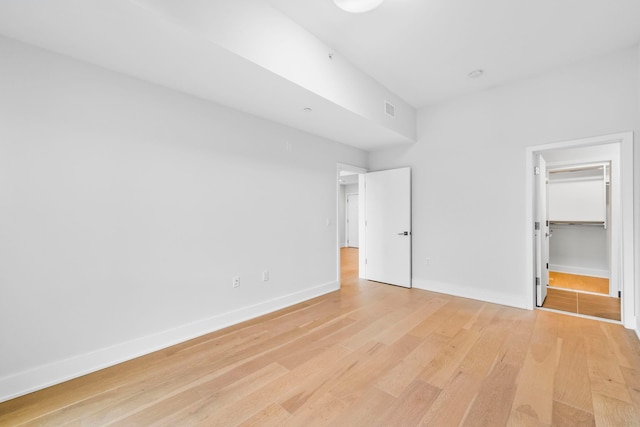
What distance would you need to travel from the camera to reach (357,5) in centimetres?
207

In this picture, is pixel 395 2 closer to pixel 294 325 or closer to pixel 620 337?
pixel 294 325

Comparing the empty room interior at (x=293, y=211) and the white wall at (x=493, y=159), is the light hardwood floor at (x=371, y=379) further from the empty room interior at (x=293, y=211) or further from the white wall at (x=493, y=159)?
the white wall at (x=493, y=159)

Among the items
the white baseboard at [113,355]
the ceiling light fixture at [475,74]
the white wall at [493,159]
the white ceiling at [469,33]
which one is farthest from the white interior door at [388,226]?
the white baseboard at [113,355]

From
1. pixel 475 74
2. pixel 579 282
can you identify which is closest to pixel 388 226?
pixel 475 74

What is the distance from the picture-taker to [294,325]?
296cm

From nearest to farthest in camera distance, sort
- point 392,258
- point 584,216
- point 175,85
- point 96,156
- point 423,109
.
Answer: point 96,156 → point 175,85 → point 423,109 → point 392,258 → point 584,216

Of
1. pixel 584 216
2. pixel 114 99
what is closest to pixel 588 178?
pixel 584 216

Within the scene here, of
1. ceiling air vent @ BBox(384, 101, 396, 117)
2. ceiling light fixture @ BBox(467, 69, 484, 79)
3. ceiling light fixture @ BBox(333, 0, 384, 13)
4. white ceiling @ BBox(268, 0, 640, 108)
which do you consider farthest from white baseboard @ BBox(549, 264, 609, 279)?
ceiling light fixture @ BBox(333, 0, 384, 13)

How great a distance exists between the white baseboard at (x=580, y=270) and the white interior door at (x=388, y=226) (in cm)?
348

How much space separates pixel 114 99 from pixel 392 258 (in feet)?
13.9

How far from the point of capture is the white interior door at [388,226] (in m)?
4.46

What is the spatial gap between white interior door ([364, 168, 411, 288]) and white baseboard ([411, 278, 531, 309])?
0.27 meters

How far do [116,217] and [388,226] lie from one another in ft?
12.6

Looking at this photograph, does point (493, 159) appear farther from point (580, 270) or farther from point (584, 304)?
point (580, 270)
